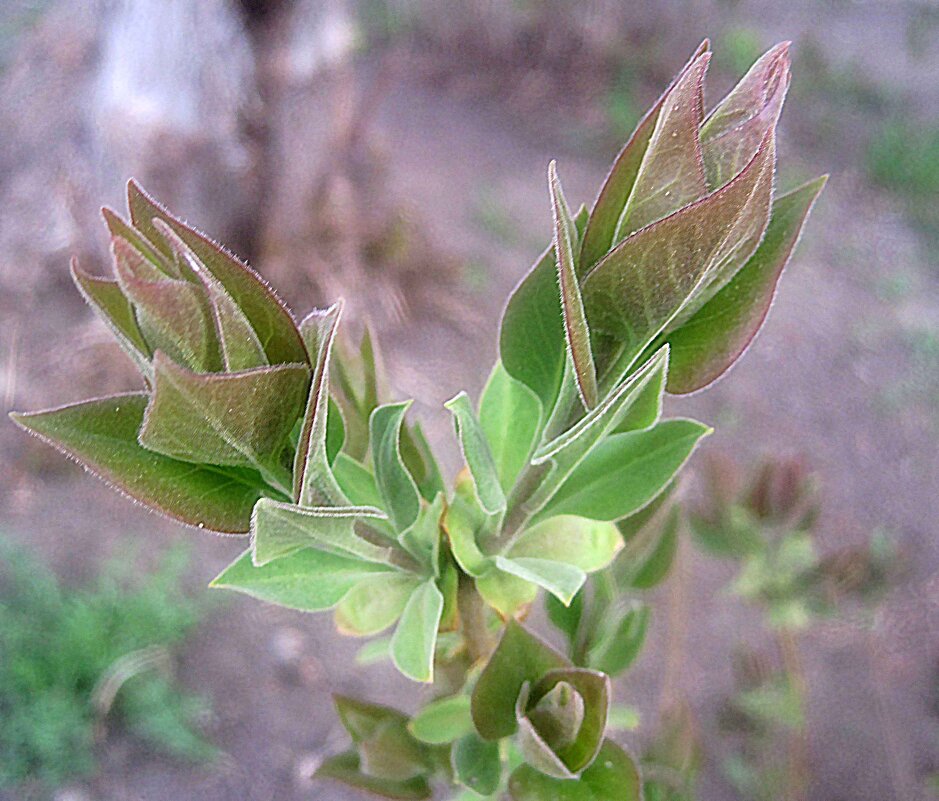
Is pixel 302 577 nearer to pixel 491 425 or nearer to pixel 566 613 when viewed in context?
pixel 491 425

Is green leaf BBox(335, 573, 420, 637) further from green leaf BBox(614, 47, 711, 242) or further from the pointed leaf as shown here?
green leaf BBox(614, 47, 711, 242)

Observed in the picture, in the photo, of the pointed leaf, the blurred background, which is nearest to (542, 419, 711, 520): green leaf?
the pointed leaf

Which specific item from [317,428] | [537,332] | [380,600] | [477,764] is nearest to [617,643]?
[477,764]

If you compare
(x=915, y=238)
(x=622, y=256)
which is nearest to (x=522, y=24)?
(x=915, y=238)

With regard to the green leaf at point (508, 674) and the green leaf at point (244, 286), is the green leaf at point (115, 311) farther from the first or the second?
the green leaf at point (508, 674)

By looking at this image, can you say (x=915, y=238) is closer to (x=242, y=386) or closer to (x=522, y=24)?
(x=522, y=24)

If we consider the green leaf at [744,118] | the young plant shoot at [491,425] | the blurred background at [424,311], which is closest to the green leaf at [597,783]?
the young plant shoot at [491,425]
